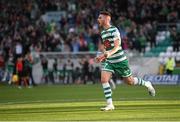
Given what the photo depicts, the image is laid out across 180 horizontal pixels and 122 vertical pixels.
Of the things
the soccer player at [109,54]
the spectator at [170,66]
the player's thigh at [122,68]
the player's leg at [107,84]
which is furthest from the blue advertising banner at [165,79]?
the player's leg at [107,84]

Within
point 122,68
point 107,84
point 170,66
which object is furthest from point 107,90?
point 170,66

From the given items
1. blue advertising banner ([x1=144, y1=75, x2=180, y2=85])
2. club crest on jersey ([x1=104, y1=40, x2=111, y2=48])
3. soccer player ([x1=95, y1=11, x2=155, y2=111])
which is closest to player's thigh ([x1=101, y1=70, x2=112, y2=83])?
soccer player ([x1=95, y1=11, x2=155, y2=111])

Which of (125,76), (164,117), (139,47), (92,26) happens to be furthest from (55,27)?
(164,117)

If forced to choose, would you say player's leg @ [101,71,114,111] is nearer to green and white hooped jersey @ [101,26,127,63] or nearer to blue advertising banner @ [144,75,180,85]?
green and white hooped jersey @ [101,26,127,63]

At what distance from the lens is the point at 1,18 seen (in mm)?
51938

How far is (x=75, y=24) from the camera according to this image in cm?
4953

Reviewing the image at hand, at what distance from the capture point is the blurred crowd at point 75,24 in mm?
46281

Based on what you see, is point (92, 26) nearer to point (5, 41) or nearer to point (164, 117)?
point (5, 41)

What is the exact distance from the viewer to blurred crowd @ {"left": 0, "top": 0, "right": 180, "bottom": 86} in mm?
46281

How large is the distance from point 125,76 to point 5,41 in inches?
1212

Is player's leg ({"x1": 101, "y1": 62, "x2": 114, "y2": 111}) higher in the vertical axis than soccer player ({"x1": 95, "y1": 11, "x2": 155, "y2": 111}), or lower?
lower

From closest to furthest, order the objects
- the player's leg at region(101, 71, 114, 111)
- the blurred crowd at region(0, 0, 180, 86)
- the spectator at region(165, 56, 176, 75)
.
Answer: the player's leg at region(101, 71, 114, 111) → the spectator at region(165, 56, 176, 75) → the blurred crowd at region(0, 0, 180, 86)

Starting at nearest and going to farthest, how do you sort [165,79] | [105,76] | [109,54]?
[109,54] → [105,76] → [165,79]

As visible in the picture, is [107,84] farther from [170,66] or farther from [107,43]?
[170,66]
